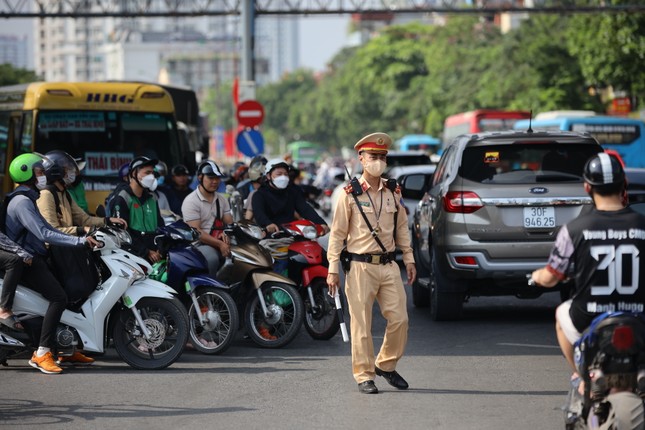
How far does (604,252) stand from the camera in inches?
241

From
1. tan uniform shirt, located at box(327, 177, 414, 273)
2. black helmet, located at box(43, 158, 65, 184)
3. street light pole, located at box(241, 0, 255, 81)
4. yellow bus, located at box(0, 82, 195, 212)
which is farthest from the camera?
street light pole, located at box(241, 0, 255, 81)

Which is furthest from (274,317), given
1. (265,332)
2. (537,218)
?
(537,218)

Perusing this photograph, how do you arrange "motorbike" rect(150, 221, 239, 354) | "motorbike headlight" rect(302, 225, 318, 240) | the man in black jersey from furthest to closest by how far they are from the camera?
"motorbike headlight" rect(302, 225, 318, 240) < "motorbike" rect(150, 221, 239, 354) < the man in black jersey

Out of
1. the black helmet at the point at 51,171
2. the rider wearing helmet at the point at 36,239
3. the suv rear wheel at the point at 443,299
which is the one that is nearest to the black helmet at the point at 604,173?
the rider wearing helmet at the point at 36,239

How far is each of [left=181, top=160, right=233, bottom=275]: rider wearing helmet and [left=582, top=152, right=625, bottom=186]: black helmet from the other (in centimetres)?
562

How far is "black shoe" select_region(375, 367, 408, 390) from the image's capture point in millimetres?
8969

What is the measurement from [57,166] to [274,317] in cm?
231

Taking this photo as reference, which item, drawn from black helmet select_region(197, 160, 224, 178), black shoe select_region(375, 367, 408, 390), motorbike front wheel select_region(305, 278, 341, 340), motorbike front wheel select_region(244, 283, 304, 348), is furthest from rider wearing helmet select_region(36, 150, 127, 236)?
black shoe select_region(375, 367, 408, 390)

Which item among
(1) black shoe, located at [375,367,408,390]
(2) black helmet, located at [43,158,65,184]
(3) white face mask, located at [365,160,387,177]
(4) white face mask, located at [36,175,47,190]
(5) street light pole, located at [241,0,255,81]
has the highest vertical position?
(5) street light pole, located at [241,0,255,81]

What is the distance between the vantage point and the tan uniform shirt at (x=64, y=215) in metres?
10.4

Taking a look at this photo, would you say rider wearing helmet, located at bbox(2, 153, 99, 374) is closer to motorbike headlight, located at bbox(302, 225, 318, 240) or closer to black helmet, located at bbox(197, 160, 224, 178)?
black helmet, located at bbox(197, 160, 224, 178)

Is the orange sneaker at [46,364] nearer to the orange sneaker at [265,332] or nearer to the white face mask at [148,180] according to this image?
the white face mask at [148,180]

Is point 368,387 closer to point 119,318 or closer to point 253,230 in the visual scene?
point 119,318

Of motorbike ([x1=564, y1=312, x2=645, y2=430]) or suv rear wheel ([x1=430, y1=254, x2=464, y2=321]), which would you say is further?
suv rear wheel ([x1=430, y1=254, x2=464, y2=321])
